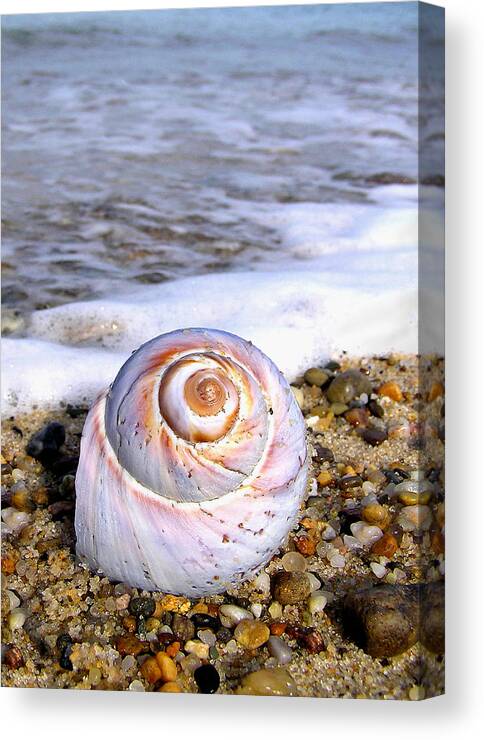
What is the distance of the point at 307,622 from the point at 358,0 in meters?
1.63

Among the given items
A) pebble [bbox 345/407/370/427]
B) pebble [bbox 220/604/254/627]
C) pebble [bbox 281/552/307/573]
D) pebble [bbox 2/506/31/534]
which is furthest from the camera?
pebble [bbox 345/407/370/427]

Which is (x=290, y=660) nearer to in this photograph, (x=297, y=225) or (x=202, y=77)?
(x=297, y=225)

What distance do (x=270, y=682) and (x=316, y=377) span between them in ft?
3.46

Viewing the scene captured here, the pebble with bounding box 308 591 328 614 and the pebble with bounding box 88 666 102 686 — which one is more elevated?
the pebble with bounding box 308 591 328 614

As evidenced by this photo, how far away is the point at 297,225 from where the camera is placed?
3.81 meters

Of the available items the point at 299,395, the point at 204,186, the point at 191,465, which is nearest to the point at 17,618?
the point at 191,465

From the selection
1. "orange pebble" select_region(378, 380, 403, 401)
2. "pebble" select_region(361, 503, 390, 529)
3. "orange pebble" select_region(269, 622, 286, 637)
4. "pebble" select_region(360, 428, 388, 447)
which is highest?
"orange pebble" select_region(378, 380, 403, 401)

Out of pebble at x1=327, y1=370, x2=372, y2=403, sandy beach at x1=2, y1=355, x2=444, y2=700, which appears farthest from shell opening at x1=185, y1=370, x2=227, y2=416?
pebble at x1=327, y1=370, x2=372, y2=403

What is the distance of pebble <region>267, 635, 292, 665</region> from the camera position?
2158mm

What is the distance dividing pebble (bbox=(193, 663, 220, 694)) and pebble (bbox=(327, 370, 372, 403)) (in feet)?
3.14

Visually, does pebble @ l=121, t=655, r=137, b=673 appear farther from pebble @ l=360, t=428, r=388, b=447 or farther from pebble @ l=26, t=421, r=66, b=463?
pebble @ l=360, t=428, r=388, b=447

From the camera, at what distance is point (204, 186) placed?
4.01 meters

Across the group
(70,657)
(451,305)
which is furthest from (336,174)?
(70,657)

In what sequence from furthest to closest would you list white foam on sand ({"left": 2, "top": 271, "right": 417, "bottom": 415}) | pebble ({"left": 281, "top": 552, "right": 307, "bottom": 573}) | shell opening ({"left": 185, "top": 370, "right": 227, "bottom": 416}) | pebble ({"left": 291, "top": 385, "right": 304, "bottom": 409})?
white foam on sand ({"left": 2, "top": 271, "right": 417, "bottom": 415})
pebble ({"left": 291, "top": 385, "right": 304, "bottom": 409})
pebble ({"left": 281, "top": 552, "right": 307, "bottom": 573})
shell opening ({"left": 185, "top": 370, "right": 227, "bottom": 416})
